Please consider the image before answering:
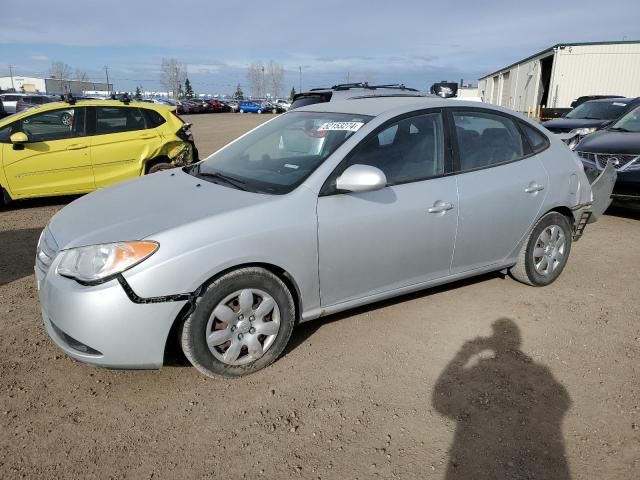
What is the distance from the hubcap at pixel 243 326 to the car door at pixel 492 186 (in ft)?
5.25

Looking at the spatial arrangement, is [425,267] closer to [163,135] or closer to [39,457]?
[39,457]

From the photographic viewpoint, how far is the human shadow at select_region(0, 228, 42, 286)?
471 cm

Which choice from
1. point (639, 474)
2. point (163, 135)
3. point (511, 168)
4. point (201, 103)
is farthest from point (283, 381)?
point (201, 103)

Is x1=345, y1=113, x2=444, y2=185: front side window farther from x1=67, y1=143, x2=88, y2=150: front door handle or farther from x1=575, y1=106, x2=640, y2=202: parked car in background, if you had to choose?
x1=67, y1=143, x2=88, y2=150: front door handle

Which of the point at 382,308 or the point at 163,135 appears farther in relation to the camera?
the point at 163,135

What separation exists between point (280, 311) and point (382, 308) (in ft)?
4.02

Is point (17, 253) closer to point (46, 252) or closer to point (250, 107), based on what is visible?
point (46, 252)

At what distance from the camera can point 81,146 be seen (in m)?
7.27

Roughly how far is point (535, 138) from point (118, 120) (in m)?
6.04

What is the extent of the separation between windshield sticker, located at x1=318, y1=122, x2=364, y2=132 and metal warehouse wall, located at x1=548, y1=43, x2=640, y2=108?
25.1 metres

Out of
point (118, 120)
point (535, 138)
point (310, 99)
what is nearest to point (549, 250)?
point (535, 138)

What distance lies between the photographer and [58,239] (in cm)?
303

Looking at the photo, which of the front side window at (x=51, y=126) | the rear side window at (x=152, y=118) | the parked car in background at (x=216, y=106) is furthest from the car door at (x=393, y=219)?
the parked car in background at (x=216, y=106)

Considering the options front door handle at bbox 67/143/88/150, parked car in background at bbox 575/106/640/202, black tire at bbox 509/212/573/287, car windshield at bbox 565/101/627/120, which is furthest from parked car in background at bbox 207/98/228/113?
black tire at bbox 509/212/573/287
